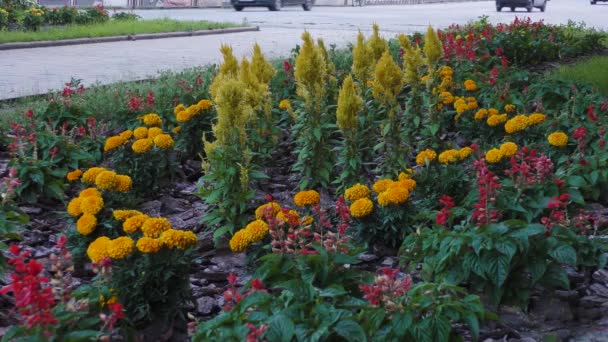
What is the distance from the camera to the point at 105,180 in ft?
12.8

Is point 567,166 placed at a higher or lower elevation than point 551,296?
higher

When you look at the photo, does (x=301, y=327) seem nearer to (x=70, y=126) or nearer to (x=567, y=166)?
(x=567, y=166)

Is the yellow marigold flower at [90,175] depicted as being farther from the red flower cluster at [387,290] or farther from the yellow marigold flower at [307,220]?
the red flower cluster at [387,290]

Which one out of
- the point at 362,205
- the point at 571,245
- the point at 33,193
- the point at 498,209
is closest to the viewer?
the point at 571,245

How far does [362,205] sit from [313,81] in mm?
1517

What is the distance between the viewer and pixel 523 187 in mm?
3625

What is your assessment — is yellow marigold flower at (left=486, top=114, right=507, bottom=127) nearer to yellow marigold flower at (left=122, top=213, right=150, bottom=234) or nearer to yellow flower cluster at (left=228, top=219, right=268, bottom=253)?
yellow flower cluster at (left=228, top=219, right=268, bottom=253)

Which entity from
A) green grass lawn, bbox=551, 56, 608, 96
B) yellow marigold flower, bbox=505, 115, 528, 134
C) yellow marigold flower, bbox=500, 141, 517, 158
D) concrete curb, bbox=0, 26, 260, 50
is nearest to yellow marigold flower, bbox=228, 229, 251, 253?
yellow marigold flower, bbox=500, 141, 517, 158

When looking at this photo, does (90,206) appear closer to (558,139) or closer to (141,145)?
(141,145)

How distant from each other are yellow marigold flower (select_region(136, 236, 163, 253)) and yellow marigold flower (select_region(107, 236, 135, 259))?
4cm

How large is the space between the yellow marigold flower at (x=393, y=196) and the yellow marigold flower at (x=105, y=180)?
1.43 meters

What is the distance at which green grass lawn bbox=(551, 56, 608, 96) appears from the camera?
24.8 feet

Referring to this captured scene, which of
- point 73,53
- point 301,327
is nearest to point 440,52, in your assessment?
point 301,327

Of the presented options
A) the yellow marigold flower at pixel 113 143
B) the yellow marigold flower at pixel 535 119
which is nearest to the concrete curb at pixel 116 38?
the yellow marigold flower at pixel 113 143
